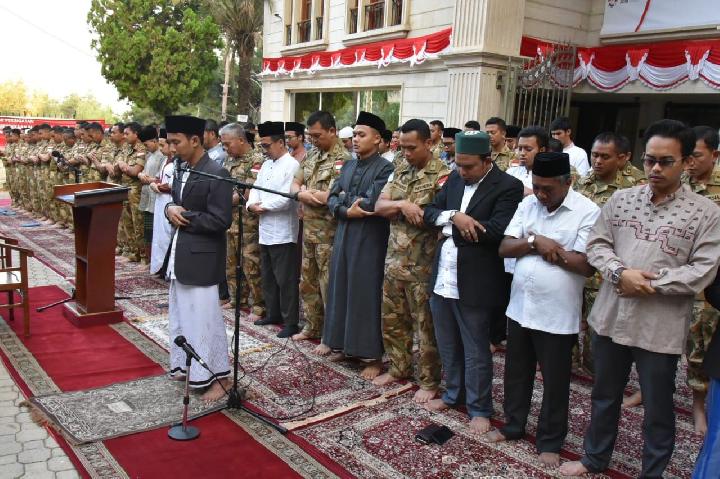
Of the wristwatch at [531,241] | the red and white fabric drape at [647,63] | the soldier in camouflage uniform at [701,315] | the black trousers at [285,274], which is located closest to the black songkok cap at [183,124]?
the black trousers at [285,274]

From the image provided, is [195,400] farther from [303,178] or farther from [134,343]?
[303,178]

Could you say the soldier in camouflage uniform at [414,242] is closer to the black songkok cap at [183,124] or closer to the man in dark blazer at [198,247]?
the man in dark blazer at [198,247]

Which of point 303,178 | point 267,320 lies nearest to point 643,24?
point 303,178

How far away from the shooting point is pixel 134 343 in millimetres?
5109

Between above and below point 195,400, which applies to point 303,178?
above

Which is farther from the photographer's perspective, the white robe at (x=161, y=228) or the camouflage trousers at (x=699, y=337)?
the white robe at (x=161, y=228)

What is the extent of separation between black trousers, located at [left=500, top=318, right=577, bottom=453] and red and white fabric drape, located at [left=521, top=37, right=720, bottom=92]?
6.48m

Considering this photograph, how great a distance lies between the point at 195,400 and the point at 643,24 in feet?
28.9

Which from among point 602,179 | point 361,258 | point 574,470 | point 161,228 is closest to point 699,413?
point 574,470

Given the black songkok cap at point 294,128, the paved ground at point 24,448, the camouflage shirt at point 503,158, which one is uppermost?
the black songkok cap at point 294,128

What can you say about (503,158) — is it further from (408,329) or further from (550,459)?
(550,459)

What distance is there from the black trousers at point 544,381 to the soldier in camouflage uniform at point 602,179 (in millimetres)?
1122

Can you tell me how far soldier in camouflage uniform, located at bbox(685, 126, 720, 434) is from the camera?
3.76 metres

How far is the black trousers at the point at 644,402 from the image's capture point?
2832 millimetres
